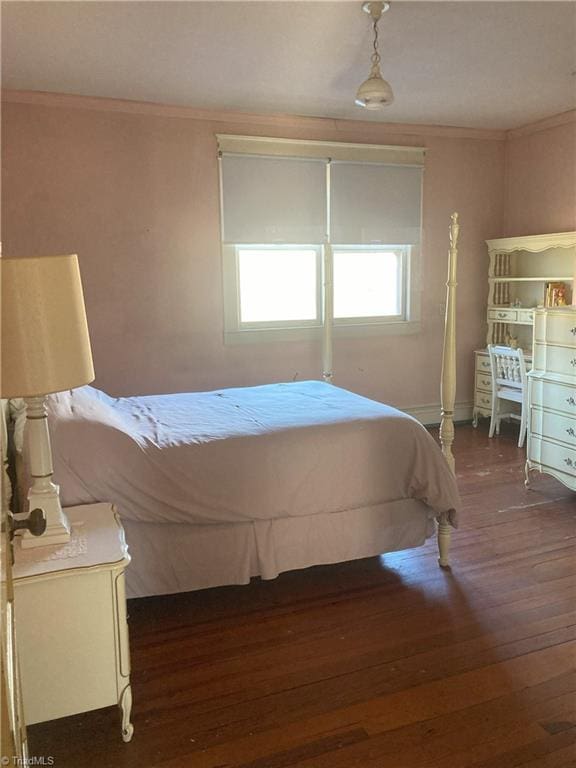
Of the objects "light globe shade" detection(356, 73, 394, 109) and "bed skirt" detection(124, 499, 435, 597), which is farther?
"light globe shade" detection(356, 73, 394, 109)

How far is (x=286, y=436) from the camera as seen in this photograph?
256 centimetres

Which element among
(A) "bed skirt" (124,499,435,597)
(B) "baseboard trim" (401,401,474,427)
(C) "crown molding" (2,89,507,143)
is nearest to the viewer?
(A) "bed skirt" (124,499,435,597)

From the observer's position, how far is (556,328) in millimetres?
3547

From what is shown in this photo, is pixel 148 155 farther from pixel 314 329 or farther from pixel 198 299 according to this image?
pixel 314 329

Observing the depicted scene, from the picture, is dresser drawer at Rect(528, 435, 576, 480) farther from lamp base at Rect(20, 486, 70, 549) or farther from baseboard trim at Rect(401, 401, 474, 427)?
lamp base at Rect(20, 486, 70, 549)

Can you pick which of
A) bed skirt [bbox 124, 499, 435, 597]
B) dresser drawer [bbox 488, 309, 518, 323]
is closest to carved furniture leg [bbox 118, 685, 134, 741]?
bed skirt [bbox 124, 499, 435, 597]

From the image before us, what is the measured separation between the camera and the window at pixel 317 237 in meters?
4.49

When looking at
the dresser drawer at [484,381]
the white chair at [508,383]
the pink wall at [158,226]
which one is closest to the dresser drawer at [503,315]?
the white chair at [508,383]

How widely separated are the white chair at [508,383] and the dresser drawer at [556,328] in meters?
1.00

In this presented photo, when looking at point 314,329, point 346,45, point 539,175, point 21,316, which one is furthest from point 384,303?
point 21,316

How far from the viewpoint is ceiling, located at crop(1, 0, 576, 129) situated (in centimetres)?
275

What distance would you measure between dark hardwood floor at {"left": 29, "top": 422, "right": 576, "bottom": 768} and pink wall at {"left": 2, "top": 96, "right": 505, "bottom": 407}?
2.18m

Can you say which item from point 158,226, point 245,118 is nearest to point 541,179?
point 245,118

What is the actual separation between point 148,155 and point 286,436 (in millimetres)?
2626
